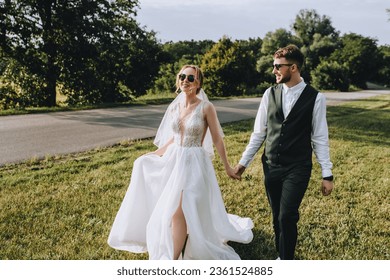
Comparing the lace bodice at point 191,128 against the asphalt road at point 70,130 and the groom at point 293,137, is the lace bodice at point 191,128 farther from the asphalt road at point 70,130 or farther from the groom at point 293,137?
the asphalt road at point 70,130

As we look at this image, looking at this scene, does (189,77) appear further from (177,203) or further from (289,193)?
(289,193)

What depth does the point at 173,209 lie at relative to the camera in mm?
3717

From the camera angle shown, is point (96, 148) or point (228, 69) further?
point (228, 69)

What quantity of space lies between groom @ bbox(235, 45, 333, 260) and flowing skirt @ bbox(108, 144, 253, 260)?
73cm

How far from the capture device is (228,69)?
30.2 meters

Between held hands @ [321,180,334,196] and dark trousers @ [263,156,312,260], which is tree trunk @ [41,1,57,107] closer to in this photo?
dark trousers @ [263,156,312,260]

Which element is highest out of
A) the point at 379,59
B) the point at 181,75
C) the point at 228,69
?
the point at 379,59

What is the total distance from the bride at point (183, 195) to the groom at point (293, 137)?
0.62 m

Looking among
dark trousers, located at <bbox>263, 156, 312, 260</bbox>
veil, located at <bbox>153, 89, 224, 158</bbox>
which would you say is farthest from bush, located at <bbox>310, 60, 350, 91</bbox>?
dark trousers, located at <bbox>263, 156, 312, 260</bbox>

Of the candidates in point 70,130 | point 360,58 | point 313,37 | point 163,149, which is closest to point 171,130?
point 163,149
